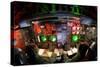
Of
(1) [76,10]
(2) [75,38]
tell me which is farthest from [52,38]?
(1) [76,10]

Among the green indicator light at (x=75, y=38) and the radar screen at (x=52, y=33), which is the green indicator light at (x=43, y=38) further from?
the green indicator light at (x=75, y=38)

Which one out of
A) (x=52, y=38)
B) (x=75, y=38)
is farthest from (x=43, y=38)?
(x=75, y=38)

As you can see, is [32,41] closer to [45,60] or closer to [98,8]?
[45,60]

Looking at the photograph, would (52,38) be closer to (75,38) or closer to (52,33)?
(52,33)

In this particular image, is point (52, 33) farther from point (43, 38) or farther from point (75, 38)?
point (75, 38)

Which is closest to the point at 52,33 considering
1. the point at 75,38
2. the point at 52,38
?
the point at 52,38

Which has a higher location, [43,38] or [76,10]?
[76,10]

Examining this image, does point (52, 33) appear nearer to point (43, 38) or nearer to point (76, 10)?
point (43, 38)

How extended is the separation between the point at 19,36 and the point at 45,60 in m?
0.30

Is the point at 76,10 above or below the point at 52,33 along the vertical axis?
above

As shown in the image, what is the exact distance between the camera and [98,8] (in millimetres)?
1929

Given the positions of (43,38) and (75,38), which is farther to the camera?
(75,38)

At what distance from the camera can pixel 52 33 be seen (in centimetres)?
173

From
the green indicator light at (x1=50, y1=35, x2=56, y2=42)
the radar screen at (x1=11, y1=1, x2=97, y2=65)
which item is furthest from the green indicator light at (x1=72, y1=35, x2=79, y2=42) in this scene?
the green indicator light at (x1=50, y1=35, x2=56, y2=42)
